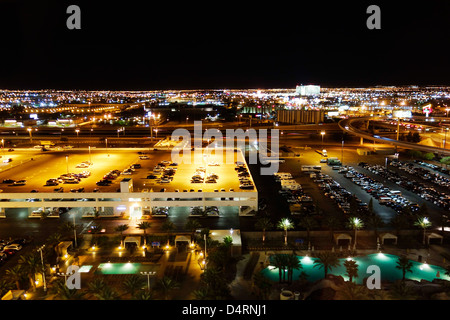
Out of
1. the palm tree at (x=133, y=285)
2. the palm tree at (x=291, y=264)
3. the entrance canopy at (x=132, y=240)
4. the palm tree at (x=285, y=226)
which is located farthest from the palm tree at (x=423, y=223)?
the entrance canopy at (x=132, y=240)

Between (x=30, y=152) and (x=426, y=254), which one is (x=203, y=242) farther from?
(x=30, y=152)

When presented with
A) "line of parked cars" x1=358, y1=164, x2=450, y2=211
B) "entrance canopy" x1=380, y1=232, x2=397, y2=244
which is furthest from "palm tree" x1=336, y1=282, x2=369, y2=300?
"line of parked cars" x1=358, y1=164, x2=450, y2=211

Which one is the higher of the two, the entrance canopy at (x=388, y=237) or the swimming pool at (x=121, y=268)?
the entrance canopy at (x=388, y=237)

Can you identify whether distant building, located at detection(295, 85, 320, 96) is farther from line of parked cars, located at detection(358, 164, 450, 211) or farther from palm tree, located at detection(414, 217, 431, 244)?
palm tree, located at detection(414, 217, 431, 244)

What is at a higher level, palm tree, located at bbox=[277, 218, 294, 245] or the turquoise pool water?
palm tree, located at bbox=[277, 218, 294, 245]

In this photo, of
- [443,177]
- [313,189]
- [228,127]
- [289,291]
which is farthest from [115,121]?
[289,291]

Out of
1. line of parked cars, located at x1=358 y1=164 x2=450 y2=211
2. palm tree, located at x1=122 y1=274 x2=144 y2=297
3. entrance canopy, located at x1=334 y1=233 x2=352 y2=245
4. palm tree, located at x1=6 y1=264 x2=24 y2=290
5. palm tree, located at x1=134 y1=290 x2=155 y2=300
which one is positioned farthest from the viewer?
line of parked cars, located at x1=358 y1=164 x2=450 y2=211

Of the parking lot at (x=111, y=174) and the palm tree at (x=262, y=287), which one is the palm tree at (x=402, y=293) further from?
the parking lot at (x=111, y=174)
